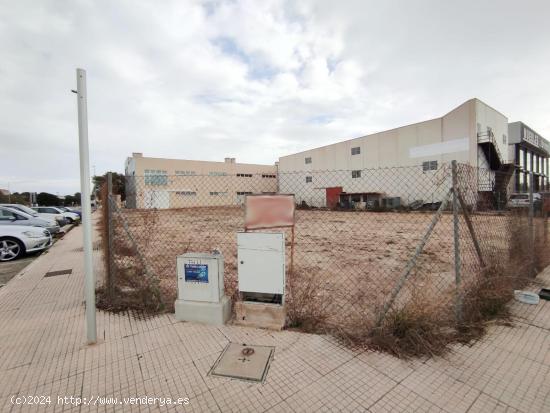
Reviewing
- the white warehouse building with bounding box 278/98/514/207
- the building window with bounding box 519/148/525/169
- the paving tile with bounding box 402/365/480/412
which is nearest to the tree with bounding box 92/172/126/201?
the paving tile with bounding box 402/365/480/412

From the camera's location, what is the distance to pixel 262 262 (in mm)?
3033

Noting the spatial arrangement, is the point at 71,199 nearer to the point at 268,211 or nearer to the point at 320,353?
the point at 268,211

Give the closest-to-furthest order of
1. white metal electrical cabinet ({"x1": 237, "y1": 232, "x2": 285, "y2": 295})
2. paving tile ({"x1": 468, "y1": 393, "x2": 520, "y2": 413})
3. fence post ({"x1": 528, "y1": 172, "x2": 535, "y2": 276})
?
paving tile ({"x1": 468, "y1": 393, "x2": 520, "y2": 413})
white metal electrical cabinet ({"x1": 237, "y1": 232, "x2": 285, "y2": 295})
fence post ({"x1": 528, "y1": 172, "x2": 535, "y2": 276})

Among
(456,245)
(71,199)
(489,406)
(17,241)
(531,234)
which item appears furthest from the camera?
(71,199)

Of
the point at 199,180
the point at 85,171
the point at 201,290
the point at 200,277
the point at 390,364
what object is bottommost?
the point at 390,364

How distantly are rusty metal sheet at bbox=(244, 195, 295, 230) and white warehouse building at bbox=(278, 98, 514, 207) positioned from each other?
52.5 ft

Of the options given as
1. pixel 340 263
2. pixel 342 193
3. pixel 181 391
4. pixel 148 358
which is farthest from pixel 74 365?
pixel 342 193

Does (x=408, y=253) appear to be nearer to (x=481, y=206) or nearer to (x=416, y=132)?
(x=481, y=206)

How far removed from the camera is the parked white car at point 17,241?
7457 millimetres

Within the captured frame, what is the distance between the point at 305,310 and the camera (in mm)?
3293

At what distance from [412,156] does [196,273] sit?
29208 mm

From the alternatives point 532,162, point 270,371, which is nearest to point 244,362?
point 270,371

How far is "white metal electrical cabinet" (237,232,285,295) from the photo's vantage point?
2.99 metres

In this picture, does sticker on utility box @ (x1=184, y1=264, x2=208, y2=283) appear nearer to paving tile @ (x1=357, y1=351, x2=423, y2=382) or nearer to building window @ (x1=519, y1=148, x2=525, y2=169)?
paving tile @ (x1=357, y1=351, x2=423, y2=382)
